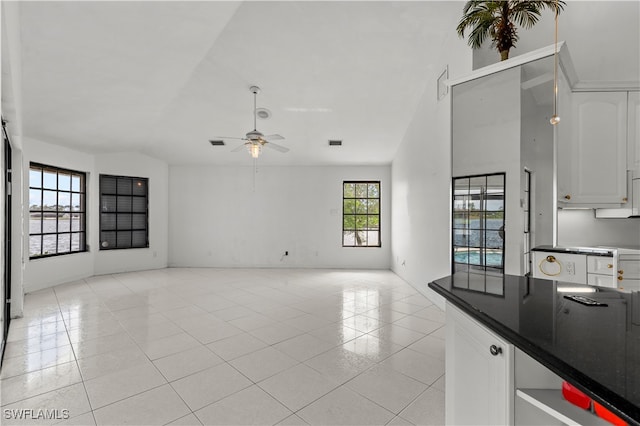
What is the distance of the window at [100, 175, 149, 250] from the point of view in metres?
6.46

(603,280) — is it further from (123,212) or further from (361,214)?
(123,212)

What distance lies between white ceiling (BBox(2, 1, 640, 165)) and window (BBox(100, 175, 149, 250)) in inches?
38.5

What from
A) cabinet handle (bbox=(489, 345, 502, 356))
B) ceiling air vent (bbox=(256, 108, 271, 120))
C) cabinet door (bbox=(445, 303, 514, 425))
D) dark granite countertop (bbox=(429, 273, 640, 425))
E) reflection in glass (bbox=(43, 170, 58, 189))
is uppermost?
ceiling air vent (bbox=(256, 108, 271, 120))

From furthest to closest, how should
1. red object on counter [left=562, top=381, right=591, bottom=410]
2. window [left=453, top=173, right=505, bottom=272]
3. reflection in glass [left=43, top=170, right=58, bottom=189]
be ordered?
1. reflection in glass [left=43, top=170, right=58, bottom=189]
2. window [left=453, top=173, right=505, bottom=272]
3. red object on counter [left=562, top=381, right=591, bottom=410]

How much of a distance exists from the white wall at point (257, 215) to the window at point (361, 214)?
0.56ft

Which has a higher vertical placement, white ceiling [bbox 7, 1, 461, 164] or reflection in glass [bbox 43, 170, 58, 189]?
Result: white ceiling [bbox 7, 1, 461, 164]

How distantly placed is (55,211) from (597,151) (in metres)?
7.95

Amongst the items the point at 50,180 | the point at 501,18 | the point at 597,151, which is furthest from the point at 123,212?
the point at 597,151

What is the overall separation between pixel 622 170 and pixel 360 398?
3.45 metres

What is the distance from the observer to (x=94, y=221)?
6215mm

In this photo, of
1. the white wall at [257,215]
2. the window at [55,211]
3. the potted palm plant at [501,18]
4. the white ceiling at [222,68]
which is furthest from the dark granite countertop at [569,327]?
the window at [55,211]

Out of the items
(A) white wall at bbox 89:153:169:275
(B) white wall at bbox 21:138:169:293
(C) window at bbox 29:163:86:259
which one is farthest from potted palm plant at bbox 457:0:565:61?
(A) white wall at bbox 89:153:169:275

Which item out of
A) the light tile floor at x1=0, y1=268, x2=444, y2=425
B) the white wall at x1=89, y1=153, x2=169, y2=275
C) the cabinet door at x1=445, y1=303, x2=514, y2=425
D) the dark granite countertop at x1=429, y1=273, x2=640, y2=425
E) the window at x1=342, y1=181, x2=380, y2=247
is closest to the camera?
the dark granite countertop at x1=429, y1=273, x2=640, y2=425

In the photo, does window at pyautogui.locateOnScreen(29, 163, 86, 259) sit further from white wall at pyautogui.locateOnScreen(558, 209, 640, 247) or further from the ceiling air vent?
white wall at pyautogui.locateOnScreen(558, 209, 640, 247)
